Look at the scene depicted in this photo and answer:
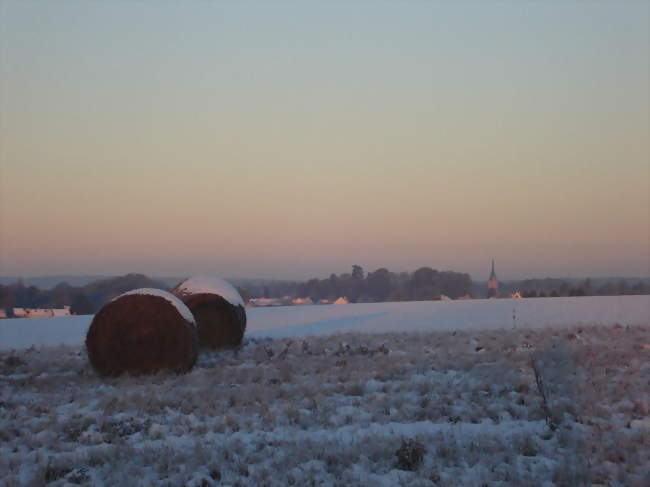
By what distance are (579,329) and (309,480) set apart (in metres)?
14.3

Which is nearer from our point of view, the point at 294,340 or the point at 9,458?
the point at 9,458

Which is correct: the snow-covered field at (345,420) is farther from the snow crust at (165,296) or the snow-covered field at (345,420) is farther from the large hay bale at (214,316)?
the large hay bale at (214,316)

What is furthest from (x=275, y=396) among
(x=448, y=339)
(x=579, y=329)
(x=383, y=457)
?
(x=579, y=329)

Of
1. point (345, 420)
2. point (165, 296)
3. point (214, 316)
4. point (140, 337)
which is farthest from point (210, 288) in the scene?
point (345, 420)

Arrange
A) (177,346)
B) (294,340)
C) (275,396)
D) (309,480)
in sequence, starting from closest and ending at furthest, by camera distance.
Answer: (309,480), (275,396), (177,346), (294,340)

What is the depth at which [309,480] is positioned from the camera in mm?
6062

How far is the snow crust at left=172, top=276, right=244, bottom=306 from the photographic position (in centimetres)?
1697

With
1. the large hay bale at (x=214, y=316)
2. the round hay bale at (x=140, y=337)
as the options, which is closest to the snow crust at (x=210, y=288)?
the large hay bale at (x=214, y=316)

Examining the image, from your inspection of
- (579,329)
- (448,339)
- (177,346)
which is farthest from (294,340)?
(579,329)

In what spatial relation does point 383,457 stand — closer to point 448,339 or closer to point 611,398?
point 611,398

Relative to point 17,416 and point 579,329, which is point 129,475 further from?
point 579,329

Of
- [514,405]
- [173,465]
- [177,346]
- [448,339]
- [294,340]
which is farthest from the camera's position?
[294,340]

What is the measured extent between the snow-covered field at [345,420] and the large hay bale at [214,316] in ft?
7.07

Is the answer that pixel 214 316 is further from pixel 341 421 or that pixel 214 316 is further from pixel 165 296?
pixel 341 421
